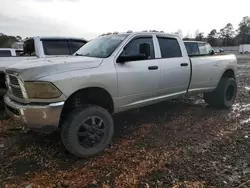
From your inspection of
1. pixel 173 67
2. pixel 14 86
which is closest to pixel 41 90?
pixel 14 86

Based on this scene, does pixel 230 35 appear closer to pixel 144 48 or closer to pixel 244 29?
pixel 244 29

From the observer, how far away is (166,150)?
4059 mm

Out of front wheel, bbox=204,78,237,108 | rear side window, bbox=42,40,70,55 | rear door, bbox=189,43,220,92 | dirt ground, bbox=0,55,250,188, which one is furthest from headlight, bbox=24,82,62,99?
front wheel, bbox=204,78,237,108

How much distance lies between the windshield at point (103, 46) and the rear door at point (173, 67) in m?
0.92

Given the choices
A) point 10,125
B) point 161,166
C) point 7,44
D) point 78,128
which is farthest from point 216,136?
point 7,44

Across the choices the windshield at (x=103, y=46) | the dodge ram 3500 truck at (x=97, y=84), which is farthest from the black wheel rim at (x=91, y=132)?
the windshield at (x=103, y=46)

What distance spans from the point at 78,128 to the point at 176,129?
2.20 m

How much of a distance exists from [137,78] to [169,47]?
1.28 metres

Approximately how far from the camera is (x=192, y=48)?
6.16 meters

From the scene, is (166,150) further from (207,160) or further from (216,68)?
(216,68)

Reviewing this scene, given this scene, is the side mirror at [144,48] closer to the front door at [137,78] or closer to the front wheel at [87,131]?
the front door at [137,78]

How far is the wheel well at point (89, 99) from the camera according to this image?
379cm

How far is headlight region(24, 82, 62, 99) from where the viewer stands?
3.38 metres

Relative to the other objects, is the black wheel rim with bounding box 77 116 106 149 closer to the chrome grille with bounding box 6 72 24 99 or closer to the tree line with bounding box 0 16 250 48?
the chrome grille with bounding box 6 72 24 99
